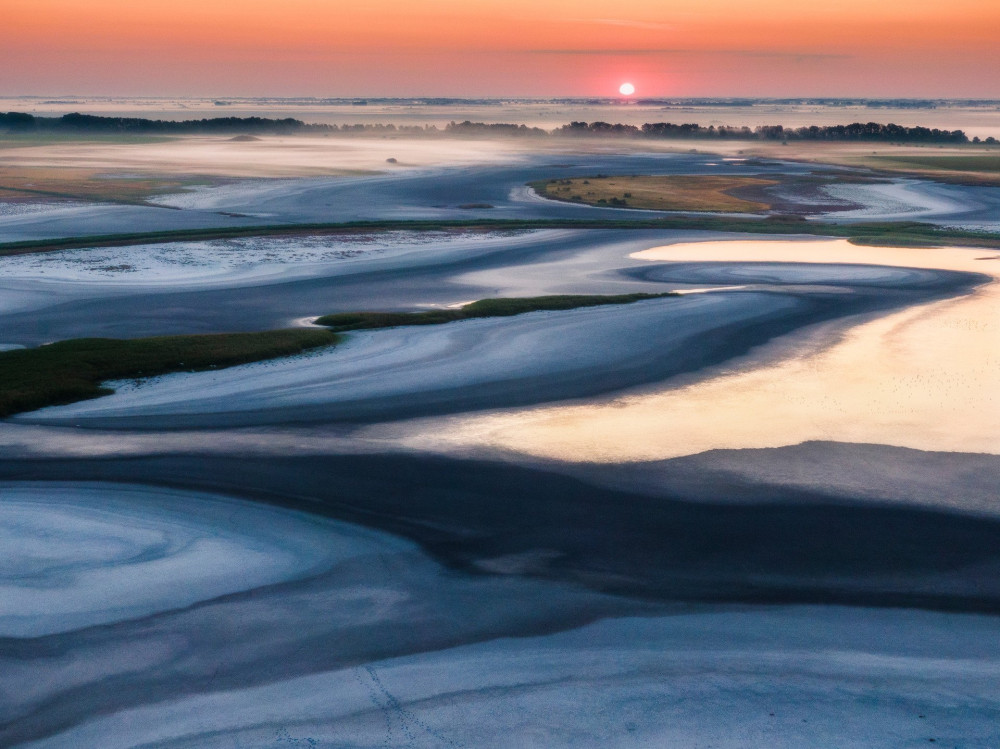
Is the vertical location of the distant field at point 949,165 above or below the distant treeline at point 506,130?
below

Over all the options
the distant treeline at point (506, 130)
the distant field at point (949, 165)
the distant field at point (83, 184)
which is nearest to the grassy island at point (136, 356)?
the distant field at point (83, 184)

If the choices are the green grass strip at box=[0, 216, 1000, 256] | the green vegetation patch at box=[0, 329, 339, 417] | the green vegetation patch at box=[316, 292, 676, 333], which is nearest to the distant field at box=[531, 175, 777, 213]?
the green grass strip at box=[0, 216, 1000, 256]

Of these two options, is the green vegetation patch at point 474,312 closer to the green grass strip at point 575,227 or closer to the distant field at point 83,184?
the green grass strip at point 575,227

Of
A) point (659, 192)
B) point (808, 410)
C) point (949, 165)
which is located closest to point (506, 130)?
point (949, 165)

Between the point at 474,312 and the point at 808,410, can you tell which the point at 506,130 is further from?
the point at 808,410

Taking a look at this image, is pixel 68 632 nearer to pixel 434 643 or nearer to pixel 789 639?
pixel 434 643

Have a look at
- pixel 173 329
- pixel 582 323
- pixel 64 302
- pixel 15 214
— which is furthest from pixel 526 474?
pixel 15 214
